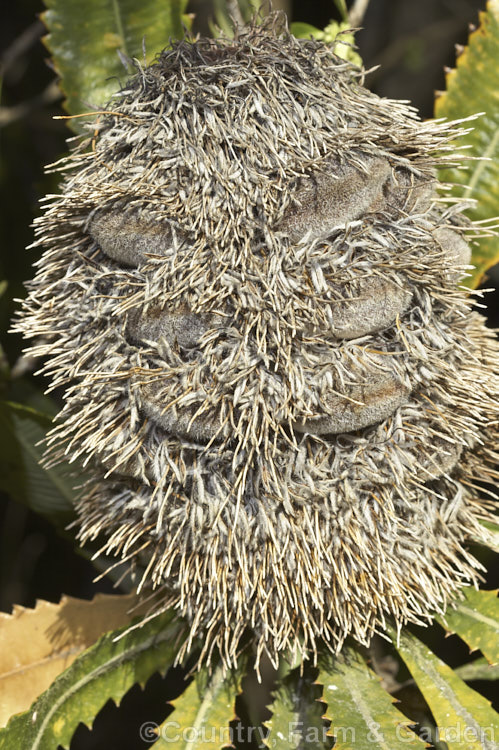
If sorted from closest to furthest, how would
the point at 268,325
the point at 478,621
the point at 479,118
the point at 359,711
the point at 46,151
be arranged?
the point at 268,325 → the point at 359,711 → the point at 478,621 → the point at 479,118 → the point at 46,151

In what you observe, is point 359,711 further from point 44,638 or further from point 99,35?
point 99,35

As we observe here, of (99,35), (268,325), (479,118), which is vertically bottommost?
(268,325)

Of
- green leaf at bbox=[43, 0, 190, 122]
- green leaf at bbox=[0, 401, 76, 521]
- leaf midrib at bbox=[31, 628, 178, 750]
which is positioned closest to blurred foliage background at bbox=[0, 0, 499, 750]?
green leaf at bbox=[0, 401, 76, 521]

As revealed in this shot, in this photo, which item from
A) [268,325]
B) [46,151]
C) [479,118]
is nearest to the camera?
[268,325]

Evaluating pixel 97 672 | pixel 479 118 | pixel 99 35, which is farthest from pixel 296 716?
pixel 99 35

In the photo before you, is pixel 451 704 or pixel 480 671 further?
pixel 480 671

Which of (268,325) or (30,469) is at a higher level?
(268,325)

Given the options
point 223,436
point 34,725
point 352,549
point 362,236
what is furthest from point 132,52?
point 34,725

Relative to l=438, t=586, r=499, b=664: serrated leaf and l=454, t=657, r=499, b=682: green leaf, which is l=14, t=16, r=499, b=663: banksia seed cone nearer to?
l=438, t=586, r=499, b=664: serrated leaf

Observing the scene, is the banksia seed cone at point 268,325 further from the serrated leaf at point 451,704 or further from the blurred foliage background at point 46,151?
the blurred foliage background at point 46,151
